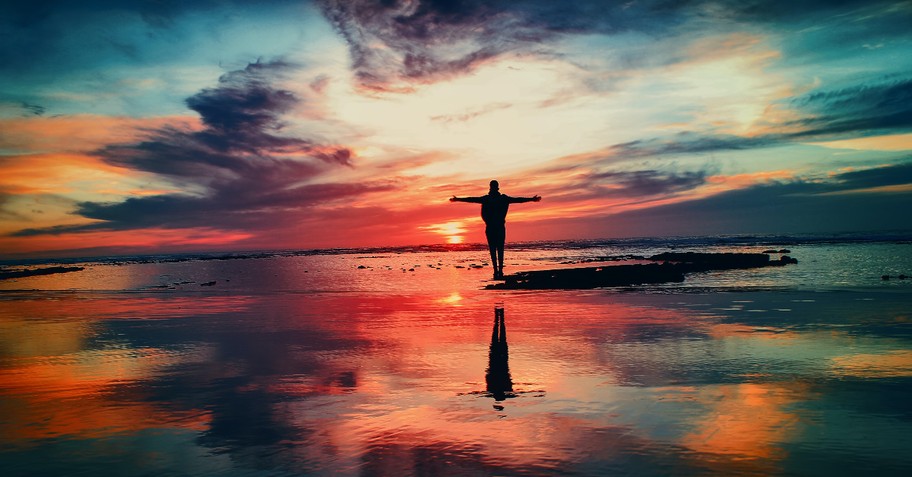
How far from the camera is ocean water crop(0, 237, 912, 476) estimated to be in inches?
187

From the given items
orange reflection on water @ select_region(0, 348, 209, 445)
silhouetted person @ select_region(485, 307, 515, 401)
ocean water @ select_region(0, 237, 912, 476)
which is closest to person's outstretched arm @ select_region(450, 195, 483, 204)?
ocean water @ select_region(0, 237, 912, 476)

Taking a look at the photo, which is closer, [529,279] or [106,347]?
[106,347]

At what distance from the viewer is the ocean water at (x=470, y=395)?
4.75 metres

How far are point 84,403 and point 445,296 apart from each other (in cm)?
1401

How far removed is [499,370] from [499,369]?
7 cm

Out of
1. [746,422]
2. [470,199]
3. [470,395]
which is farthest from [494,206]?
[746,422]

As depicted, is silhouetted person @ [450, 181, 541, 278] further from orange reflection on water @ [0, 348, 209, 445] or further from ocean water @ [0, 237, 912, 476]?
orange reflection on water @ [0, 348, 209, 445]

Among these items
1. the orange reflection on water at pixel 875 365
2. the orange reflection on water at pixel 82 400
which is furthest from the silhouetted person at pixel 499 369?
the orange reflection on water at pixel 875 365

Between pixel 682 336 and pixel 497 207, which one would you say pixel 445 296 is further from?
pixel 682 336

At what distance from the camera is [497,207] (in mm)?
20078

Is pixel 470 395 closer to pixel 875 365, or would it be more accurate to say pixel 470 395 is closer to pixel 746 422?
pixel 746 422

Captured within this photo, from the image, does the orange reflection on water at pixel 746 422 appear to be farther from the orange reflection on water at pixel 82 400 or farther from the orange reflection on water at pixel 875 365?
the orange reflection on water at pixel 82 400

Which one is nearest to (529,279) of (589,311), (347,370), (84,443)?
(589,311)

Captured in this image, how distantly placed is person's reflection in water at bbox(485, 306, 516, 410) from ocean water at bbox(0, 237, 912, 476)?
5 cm
